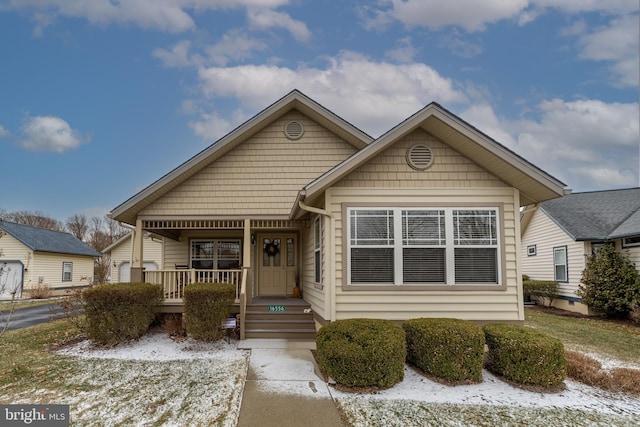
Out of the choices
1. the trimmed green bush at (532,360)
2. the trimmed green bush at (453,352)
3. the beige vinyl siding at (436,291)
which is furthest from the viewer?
the beige vinyl siding at (436,291)

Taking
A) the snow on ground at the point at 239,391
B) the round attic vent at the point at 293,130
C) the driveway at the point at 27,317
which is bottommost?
the driveway at the point at 27,317

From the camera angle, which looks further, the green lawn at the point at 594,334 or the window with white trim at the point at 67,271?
the window with white trim at the point at 67,271

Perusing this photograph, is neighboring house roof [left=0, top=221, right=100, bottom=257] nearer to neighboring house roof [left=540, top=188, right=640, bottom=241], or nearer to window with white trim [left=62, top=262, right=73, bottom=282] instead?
window with white trim [left=62, top=262, right=73, bottom=282]

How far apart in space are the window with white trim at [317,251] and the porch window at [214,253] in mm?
4272

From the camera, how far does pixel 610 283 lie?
1332cm

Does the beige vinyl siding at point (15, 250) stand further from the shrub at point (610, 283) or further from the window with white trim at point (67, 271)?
the shrub at point (610, 283)

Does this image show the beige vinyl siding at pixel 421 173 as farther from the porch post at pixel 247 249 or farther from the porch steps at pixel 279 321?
the porch post at pixel 247 249

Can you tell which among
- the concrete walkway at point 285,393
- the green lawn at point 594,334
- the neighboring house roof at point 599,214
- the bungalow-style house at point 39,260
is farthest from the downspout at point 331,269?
the bungalow-style house at point 39,260

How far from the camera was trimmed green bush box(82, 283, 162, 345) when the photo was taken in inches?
313

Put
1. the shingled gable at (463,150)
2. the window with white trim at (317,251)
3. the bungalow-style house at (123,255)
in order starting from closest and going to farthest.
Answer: the shingled gable at (463,150), the window with white trim at (317,251), the bungalow-style house at (123,255)

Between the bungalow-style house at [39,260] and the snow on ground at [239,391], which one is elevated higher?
the bungalow-style house at [39,260]

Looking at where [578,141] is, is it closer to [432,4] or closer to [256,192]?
[432,4]

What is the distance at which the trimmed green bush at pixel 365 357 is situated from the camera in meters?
5.61

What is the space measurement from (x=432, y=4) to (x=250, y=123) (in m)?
6.13
